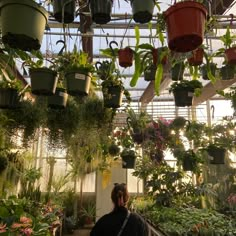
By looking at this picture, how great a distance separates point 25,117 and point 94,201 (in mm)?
5146

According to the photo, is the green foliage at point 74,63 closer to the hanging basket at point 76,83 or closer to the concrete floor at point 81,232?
the hanging basket at point 76,83

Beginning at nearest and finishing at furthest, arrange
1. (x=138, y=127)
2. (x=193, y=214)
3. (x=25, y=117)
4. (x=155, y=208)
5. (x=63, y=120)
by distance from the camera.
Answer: (x=25, y=117), (x=63, y=120), (x=193, y=214), (x=138, y=127), (x=155, y=208)

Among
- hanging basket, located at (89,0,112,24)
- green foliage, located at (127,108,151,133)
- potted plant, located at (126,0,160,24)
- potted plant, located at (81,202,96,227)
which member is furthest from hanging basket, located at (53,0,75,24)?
potted plant, located at (81,202,96,227)

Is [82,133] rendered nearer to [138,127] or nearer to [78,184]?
[138,127]

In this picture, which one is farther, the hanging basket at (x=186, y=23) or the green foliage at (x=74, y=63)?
the green foliage at (x=74, y=63)

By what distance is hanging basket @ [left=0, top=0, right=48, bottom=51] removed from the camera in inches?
48.8

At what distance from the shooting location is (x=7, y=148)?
11.3 feet

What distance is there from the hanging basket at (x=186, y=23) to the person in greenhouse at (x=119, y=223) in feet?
4.30

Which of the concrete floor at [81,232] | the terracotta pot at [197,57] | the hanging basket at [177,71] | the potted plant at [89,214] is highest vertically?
the hanging basket at [177,71]

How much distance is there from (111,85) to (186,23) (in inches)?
53.6

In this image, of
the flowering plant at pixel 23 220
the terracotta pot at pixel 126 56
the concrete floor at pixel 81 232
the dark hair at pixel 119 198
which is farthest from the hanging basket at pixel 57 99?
the concrete floor at pixel 81 232

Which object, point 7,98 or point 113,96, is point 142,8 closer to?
point 113,96

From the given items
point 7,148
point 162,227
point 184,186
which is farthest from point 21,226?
point 184,186

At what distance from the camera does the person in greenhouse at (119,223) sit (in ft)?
6.59
